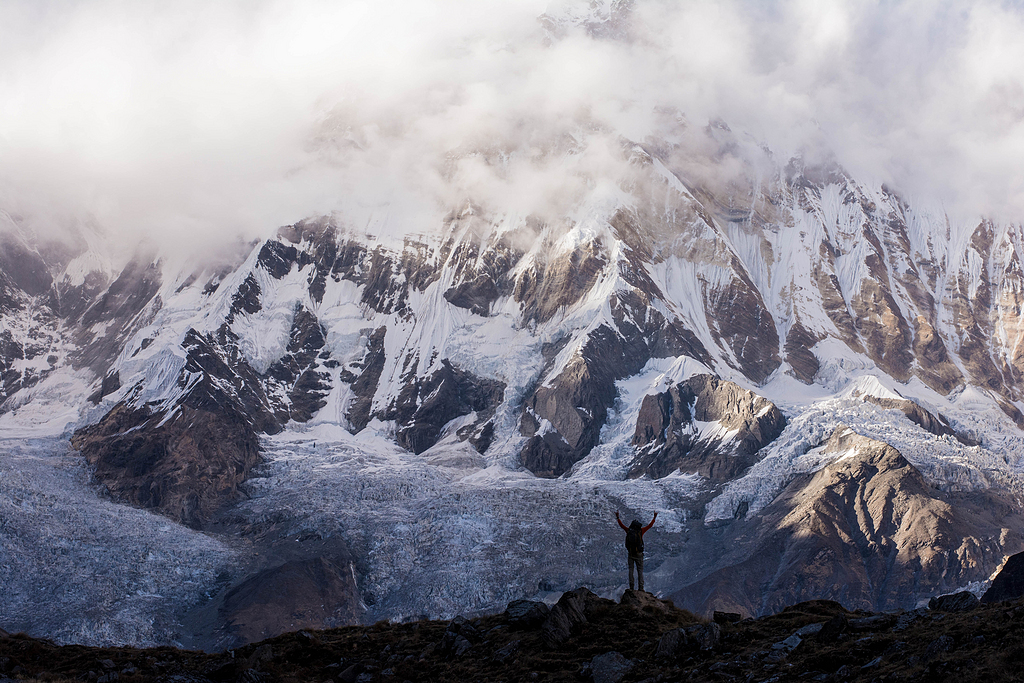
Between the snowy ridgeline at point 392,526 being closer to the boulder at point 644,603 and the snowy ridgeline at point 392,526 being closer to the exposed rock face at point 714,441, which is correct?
the exposed rock face at point 714,441

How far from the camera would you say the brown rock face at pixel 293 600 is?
133250 mm

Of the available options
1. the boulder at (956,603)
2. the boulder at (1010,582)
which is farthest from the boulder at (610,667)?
the boulder at (1010,582)

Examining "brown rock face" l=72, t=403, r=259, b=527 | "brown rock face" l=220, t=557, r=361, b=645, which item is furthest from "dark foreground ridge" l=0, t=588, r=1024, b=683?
"brown rock face" l=72, t=403, r=259, b=527

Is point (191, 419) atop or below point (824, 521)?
atop

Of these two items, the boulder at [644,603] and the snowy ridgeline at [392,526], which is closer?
the boulder at [644,603]

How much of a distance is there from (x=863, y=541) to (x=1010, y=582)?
129644 millimetres

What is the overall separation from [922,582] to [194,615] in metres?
113

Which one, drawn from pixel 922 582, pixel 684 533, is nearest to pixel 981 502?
pixel 922 582

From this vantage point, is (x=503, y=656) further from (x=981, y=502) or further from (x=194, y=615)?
(x=981, y=502)

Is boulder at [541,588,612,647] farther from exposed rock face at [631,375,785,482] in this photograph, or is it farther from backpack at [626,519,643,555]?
exposed rock face at [631,375,785,482]

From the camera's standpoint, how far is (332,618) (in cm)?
14038

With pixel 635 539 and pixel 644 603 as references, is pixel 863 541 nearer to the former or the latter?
pixel 635 539

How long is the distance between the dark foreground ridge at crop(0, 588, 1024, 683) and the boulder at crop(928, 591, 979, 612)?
65 mm

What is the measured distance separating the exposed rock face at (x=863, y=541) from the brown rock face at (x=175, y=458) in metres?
90.0
